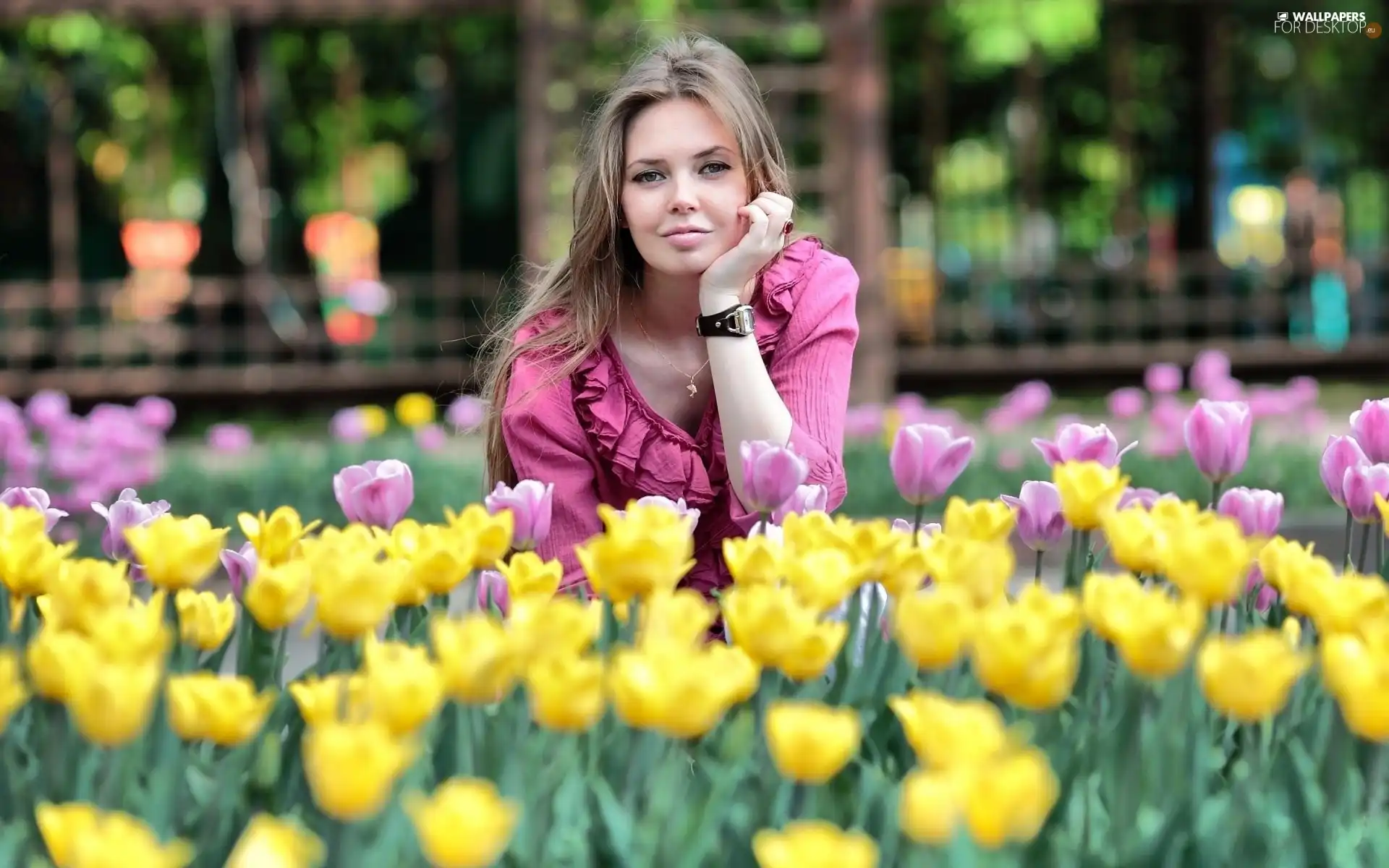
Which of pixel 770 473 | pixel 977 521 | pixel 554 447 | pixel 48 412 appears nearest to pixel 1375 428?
pixel 977 521

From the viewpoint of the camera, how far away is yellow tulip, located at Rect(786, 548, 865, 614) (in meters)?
1.44

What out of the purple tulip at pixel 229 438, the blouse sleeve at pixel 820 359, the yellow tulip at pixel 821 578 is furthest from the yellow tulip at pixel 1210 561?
the purple tulip at pixel 229 438

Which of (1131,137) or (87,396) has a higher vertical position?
(1131,137)

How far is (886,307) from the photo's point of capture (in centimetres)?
1040

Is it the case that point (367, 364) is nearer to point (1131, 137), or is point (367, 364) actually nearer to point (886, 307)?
point (886, 307)

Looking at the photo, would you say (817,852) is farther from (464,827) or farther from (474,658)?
(474,658)

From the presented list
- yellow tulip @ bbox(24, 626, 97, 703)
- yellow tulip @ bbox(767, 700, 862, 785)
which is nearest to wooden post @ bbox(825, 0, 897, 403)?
yellow tulip @ bbox(24, 626, 97, 703)

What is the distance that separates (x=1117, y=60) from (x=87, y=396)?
6368mm

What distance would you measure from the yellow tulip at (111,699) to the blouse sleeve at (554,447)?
152 cm

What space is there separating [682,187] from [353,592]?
1369 millimetres

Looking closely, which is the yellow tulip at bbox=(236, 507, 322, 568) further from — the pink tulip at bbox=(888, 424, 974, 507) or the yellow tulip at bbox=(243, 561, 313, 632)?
the pink tulip at bbox=(888, 424, 974, 507)

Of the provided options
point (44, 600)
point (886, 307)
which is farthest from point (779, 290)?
point (886, 307)

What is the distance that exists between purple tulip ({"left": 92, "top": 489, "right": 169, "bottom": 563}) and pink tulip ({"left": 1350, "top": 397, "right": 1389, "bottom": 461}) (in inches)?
49.4

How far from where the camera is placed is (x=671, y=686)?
116cm
